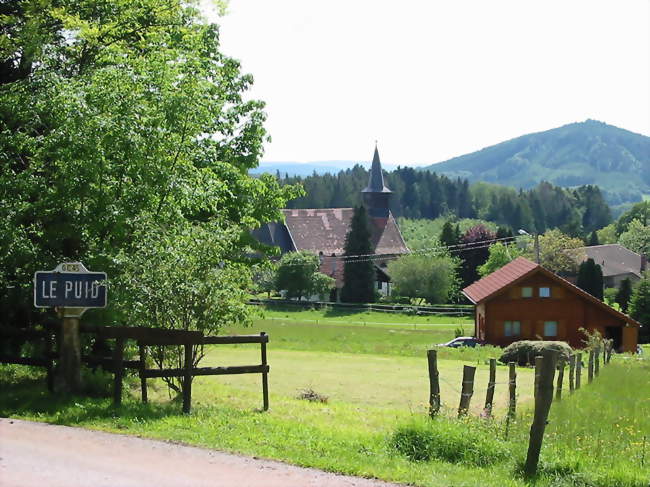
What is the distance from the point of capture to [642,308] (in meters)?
67.2

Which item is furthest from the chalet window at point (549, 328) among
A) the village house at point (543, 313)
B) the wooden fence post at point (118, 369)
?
the wooden fence post at point (118, 369)

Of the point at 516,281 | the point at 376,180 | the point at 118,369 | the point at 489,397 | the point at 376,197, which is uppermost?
the point at 376,180

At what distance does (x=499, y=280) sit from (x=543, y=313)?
12.1 ft

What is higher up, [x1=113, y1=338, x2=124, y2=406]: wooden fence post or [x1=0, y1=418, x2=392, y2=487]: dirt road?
[x1=113, y1=338, x2=124, y2=406]: wooden fence post

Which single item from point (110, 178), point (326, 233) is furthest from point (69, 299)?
point (326, 233)

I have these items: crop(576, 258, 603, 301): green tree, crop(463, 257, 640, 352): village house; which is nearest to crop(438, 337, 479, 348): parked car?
crop(463, 257, 640, 352): village house

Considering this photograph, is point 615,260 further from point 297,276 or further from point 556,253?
point 297,276

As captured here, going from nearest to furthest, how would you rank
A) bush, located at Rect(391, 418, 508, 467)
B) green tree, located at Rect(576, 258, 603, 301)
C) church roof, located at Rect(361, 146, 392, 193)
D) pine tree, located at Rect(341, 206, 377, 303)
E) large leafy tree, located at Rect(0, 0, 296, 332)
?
bush, located at Rect(391, 418, 508, 467) → large leafy tree, located at Rect(0, 0, 296, 332) → green tree, located at Rect(576, 258, 603, 301) → pine tree, located at Rect(341, 206, 377, 303) → church roof, located at Rect(361, 146, 392, 193)

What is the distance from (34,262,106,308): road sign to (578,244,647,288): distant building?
12339 centimetres

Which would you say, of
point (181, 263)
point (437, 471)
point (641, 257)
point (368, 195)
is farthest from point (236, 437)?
point (641, 257)

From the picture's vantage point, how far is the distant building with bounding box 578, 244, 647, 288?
13325cm

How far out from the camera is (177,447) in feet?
37.1

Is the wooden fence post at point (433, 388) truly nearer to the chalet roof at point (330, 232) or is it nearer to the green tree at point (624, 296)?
the green tree at point (624, 296)

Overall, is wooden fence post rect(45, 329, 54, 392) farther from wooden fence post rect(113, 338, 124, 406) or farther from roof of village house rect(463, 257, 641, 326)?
roof of village house rect(463, 257, 641, 326)
